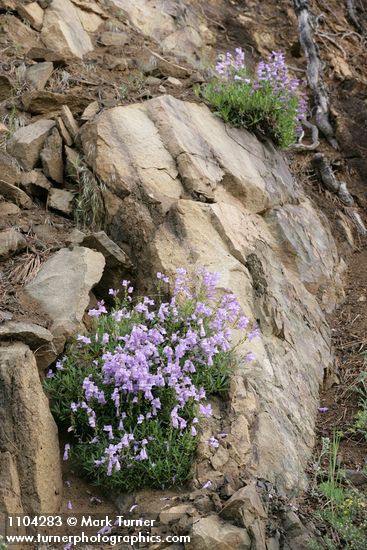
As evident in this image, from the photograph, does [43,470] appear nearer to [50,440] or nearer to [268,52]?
[50,440]

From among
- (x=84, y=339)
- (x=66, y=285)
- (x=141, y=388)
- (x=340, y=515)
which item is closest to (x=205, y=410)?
(x=141, y=388)

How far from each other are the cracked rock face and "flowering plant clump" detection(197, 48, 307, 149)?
0.61ft

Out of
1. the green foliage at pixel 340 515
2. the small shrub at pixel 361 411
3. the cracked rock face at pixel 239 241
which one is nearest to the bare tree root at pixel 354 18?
the cracked rock face at pixel 239 241

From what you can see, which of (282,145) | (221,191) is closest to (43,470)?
(221,191)

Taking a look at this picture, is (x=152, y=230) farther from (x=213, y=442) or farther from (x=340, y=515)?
(x=340, y=515)

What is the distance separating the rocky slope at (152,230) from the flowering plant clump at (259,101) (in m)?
0.16

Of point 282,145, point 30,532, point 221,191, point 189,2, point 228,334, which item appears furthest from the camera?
point 189,2

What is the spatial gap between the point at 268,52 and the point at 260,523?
715cm

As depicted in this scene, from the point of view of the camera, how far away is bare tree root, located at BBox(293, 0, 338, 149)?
9023 mm

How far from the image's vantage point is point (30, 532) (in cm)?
403

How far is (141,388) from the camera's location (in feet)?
14.6

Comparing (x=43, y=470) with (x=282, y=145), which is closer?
(x=43, y=470)

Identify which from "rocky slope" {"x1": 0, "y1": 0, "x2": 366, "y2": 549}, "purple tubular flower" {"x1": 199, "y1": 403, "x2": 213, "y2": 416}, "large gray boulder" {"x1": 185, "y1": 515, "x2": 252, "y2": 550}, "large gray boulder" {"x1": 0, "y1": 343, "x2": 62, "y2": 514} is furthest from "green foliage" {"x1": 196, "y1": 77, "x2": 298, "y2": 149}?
"large gray boulder" {"x1": 185, "y1": 515, "x2": 252, "y2": 550}

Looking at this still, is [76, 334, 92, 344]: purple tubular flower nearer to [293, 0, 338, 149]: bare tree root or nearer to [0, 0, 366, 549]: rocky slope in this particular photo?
[0, 0, 366, 549]: rocky slope
